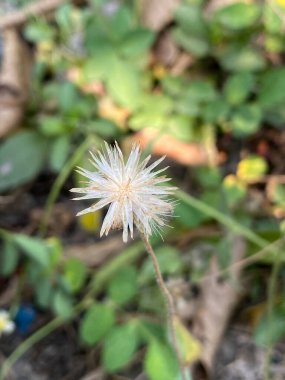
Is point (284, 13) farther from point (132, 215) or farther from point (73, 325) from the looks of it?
point (132, 215)

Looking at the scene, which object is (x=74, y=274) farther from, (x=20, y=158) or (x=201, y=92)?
(x=201, y=92)

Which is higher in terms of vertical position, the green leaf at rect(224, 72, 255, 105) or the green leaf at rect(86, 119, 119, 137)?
the green leaf at rect(224, 72, 255, 105)

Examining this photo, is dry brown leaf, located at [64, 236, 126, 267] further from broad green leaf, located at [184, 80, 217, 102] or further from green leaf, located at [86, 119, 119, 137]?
broad green leaf, located at [184, 80, 217, 102]

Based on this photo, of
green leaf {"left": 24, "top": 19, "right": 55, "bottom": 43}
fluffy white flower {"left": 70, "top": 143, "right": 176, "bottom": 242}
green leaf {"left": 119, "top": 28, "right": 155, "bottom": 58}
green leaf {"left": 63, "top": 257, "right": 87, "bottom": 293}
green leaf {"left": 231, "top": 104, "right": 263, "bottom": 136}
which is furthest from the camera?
green leaf {"left": 24, "top": 19, "right": 55, "bottom": 43}

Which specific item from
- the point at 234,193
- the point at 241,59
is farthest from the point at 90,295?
the point at 241,59

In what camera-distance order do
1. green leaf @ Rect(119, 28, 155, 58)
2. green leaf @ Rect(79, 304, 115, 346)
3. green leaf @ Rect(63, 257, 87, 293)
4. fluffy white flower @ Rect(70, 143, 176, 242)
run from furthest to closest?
green leaf @ Rect(119, 28, 155, 58)
green leaf @ Rect(63, 257, 87, 293)
green leaf @ Rect(79, 304, 115, 346)
fluffy white flower @ Rect(70, 143, 176, 242)

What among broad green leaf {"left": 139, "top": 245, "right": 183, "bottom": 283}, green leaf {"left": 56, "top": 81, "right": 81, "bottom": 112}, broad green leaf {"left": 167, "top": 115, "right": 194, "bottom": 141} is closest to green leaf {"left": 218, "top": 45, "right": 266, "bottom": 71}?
broad green leaf {"left": 167, "top": 115, "right": 194, "bottom": 141}
